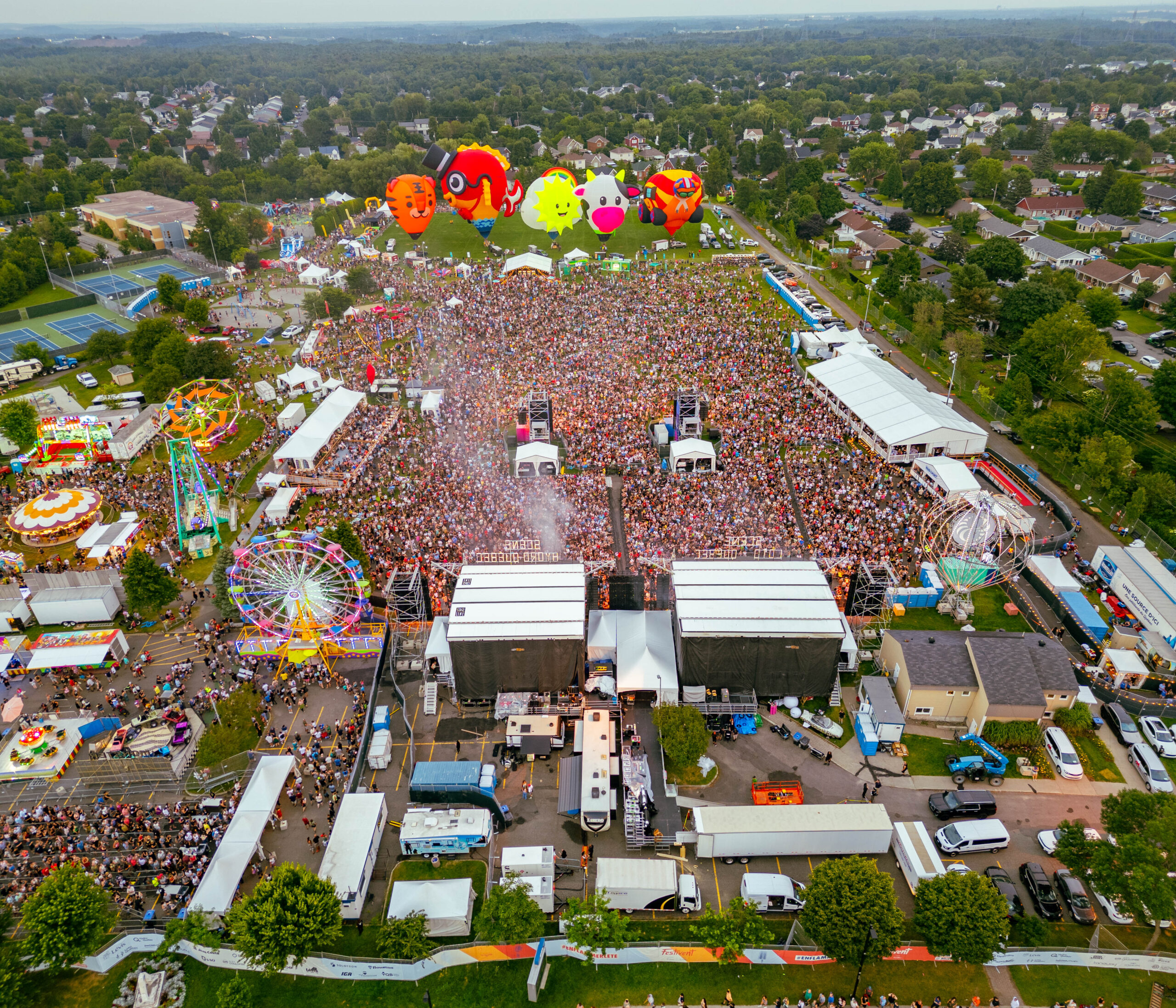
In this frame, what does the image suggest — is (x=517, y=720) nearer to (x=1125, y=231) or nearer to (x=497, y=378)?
(x=497, y=378)

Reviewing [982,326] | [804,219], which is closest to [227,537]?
[982,326]

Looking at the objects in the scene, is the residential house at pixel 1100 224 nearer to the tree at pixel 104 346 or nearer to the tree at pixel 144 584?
the tree at pixel 144 584

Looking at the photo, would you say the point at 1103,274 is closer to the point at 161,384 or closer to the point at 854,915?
the point at 854,915

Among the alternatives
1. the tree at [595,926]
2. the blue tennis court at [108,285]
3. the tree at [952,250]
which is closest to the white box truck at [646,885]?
the tree at [595,926]

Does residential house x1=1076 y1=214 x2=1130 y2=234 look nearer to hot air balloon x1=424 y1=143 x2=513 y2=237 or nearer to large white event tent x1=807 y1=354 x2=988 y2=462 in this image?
large white event tent x1=807 y1=354 x2=988 y2=462

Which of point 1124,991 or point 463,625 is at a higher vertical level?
point 463,625
